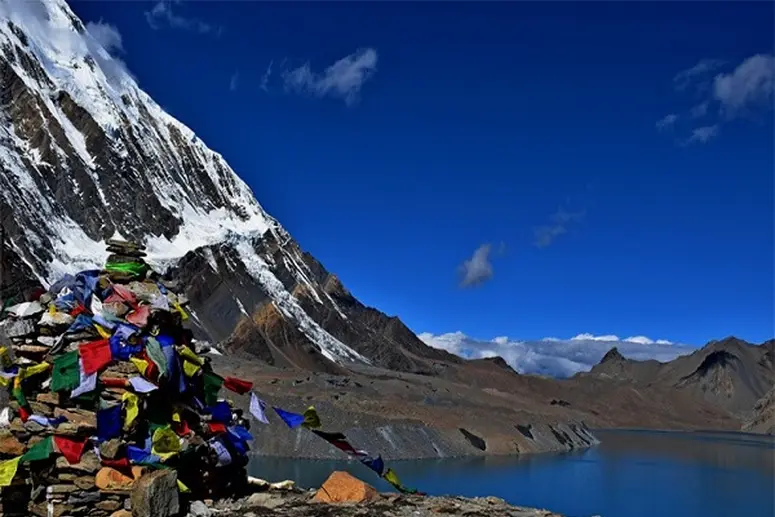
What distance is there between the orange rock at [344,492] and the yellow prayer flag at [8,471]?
4376mm

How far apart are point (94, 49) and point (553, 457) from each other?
12993 cm

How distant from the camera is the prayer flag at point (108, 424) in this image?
10695mm

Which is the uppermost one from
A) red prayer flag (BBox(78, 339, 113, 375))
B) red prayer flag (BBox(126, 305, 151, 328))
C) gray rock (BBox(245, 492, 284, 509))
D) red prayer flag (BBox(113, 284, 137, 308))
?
red prayer flag (BBox(113, 284, 137, 308))

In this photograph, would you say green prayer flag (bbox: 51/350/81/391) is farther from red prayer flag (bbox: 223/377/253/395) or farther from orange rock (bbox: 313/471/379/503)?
orange rock (bbox: 313/471/379/503)

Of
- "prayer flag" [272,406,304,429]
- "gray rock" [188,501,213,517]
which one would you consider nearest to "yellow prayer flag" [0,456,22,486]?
"gray rock" [188,501,213,517]

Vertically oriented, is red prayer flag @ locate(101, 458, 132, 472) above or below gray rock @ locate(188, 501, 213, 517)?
above

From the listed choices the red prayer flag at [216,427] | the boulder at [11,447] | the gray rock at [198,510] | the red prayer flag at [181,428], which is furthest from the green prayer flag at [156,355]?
the boulder at [11,447]

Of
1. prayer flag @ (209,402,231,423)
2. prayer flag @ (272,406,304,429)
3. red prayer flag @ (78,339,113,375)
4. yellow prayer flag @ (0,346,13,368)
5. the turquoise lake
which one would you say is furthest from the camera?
the turquoise lake

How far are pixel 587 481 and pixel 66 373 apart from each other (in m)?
53.0

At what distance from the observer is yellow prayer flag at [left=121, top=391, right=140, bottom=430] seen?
10805 mm

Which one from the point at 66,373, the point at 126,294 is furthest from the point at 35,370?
the point at 126,294

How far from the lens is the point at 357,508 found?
1154 centimetres

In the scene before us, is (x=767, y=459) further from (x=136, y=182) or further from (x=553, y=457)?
(x=136, y=182)

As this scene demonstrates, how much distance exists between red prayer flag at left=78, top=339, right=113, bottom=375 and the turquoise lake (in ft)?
84.8
